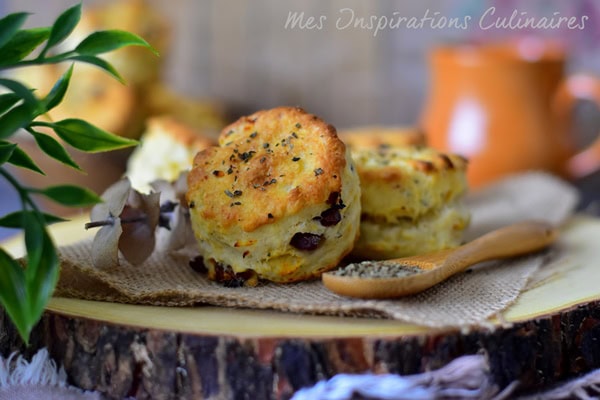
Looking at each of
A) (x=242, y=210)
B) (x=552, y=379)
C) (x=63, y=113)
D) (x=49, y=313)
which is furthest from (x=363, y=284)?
(x=63, y=113)

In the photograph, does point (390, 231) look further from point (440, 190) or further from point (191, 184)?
point (191, 184)

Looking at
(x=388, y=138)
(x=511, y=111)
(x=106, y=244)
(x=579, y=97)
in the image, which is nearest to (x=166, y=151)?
(x=388, y=138)

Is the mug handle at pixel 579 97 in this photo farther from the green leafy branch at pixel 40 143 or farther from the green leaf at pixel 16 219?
the green leaf at pixel 16 219

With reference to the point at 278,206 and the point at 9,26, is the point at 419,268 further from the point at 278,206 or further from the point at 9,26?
the point at 9,26

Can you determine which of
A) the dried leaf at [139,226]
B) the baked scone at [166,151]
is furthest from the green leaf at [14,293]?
the baked scone at [166,151]

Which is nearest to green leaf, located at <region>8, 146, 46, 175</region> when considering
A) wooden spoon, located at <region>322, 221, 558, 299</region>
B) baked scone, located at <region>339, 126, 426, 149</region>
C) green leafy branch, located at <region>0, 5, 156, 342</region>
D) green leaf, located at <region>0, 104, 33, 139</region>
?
green leafy branch, located at <region>0, 5, 156, 342</region>

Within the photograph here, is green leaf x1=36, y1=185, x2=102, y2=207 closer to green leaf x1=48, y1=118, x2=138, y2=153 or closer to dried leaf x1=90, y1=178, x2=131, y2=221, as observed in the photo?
green leaf x1=48, y1=118, x2=138, y2=153
